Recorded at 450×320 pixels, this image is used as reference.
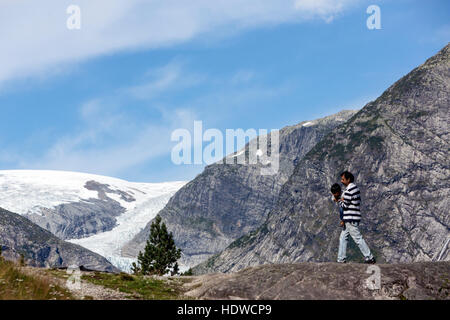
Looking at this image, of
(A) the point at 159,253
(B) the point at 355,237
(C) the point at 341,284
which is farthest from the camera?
(A) the point at 159,253

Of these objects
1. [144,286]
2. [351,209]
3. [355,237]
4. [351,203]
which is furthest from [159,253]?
[351,203]

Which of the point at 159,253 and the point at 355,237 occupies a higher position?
the point at 355,237

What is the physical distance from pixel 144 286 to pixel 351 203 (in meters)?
12.1

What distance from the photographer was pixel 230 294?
23.9m

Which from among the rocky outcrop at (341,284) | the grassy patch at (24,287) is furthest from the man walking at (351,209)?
the grassy patch at (24,287)

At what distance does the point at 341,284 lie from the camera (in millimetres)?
22875

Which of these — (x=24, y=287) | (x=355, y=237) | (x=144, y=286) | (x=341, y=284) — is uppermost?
(x=355, y=237)

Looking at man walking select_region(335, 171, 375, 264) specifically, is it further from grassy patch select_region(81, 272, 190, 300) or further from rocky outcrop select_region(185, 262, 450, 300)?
grassy patch select_region(81, 272, 190, 300)

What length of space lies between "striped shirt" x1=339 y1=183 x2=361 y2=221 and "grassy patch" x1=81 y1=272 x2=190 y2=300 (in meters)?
9.09

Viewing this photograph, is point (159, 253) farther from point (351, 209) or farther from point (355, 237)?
point (351, 209)
